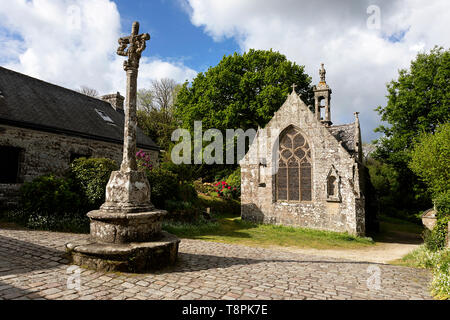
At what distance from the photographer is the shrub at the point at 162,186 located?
11.8 metres

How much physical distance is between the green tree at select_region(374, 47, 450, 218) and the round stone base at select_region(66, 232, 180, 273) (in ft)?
56.8

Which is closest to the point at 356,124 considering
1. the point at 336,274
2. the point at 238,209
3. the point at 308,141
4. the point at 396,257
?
the point at 308,141

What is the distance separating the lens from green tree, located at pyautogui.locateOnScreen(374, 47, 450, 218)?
16562 mm

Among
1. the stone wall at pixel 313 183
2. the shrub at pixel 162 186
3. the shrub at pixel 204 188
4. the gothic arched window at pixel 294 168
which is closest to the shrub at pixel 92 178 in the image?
the shrub at pixel 162 186

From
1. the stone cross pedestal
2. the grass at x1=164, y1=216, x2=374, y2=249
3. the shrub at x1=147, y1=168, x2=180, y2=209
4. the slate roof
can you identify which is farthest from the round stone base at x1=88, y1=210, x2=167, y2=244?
the slate roof

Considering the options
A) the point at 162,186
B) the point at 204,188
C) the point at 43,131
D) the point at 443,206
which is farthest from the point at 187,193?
the point at 443,206

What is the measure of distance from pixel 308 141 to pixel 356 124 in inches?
136

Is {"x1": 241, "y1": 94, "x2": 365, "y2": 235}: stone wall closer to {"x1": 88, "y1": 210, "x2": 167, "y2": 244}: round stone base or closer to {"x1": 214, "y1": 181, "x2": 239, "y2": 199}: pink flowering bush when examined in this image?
{"x1": 214, "y1": 181, "x2": 239, "y2": 199}: pink flowering bush

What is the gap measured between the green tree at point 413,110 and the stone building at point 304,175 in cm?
474

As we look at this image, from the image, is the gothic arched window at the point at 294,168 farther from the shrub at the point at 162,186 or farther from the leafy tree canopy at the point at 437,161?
the shrub at the point at 162,186

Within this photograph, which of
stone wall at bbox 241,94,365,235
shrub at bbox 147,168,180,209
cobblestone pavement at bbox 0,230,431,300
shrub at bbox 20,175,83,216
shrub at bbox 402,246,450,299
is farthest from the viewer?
stone wall at bbox 241,94,365,235

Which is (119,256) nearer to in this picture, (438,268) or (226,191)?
(438,268)

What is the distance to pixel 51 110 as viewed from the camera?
13117 mm

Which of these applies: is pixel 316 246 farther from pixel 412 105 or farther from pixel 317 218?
pixel 412 105
